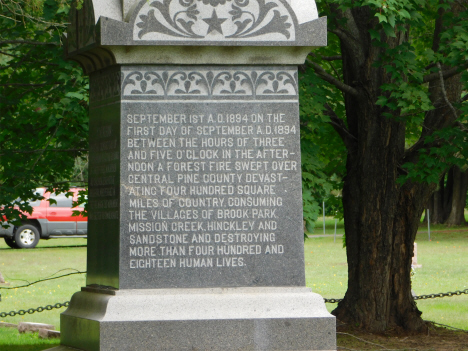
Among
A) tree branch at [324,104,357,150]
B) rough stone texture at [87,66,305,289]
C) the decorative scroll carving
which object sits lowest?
rough stone texture at [87,66,305,289]

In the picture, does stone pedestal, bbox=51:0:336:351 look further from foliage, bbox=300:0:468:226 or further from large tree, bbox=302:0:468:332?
large tree, bbox=302:0:468:332

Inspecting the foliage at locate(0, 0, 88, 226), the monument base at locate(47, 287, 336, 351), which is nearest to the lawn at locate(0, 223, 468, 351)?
the foliage at locate(0, 0, 88, 226)

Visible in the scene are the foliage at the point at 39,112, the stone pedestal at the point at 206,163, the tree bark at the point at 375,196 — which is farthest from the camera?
the tree bark at the point at 375,196

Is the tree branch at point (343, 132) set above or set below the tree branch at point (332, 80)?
below

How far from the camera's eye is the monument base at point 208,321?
4.64m

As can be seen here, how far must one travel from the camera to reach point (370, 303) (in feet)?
34.9

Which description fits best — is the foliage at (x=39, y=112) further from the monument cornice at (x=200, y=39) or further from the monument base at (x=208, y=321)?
the monument base at (x=208, y=321)

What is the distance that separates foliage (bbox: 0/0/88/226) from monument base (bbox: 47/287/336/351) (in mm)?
5196

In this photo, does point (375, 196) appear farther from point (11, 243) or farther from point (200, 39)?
point (11, 243)

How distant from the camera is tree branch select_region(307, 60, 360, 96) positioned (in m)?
9.87

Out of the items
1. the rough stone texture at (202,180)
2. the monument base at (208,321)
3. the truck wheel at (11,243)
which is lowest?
the truck wheel at (11,243)

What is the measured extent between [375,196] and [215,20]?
6032 mm

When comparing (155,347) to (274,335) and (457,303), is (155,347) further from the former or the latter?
(457,303)

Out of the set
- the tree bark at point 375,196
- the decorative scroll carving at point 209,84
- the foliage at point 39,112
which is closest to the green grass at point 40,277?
the foliage at point 39,112
